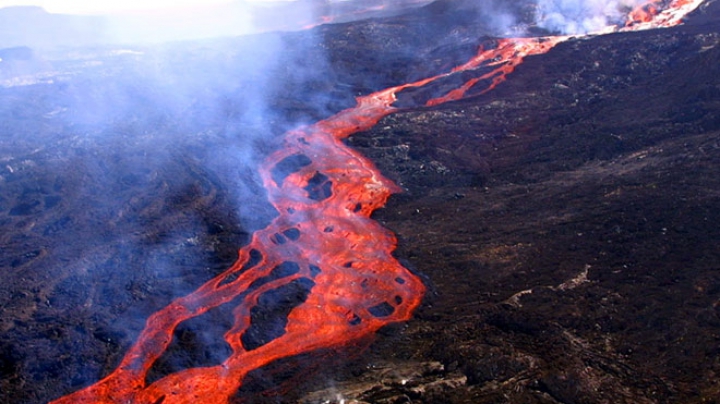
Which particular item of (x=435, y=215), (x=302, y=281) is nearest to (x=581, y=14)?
(x=435, y=215)

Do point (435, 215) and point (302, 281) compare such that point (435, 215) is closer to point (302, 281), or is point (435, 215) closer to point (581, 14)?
point (302, 281)

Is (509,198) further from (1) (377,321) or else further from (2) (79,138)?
(2) (79,138)

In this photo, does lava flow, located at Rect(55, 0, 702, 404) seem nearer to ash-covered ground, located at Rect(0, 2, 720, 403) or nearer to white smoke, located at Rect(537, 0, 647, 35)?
ash-covered ground, located at Rect(0, 2, 720, 403)

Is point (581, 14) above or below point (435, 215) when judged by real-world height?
above

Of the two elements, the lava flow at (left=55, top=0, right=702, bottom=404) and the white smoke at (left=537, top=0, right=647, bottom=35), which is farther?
the white smoke at (left=537, top=0, right=647, bottom=35)

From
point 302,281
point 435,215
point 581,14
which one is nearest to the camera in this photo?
point 302,281

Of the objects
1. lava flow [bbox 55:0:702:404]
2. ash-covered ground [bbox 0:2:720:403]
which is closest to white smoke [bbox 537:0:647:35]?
ash-covered ground [bbox 0:2:720:403]
